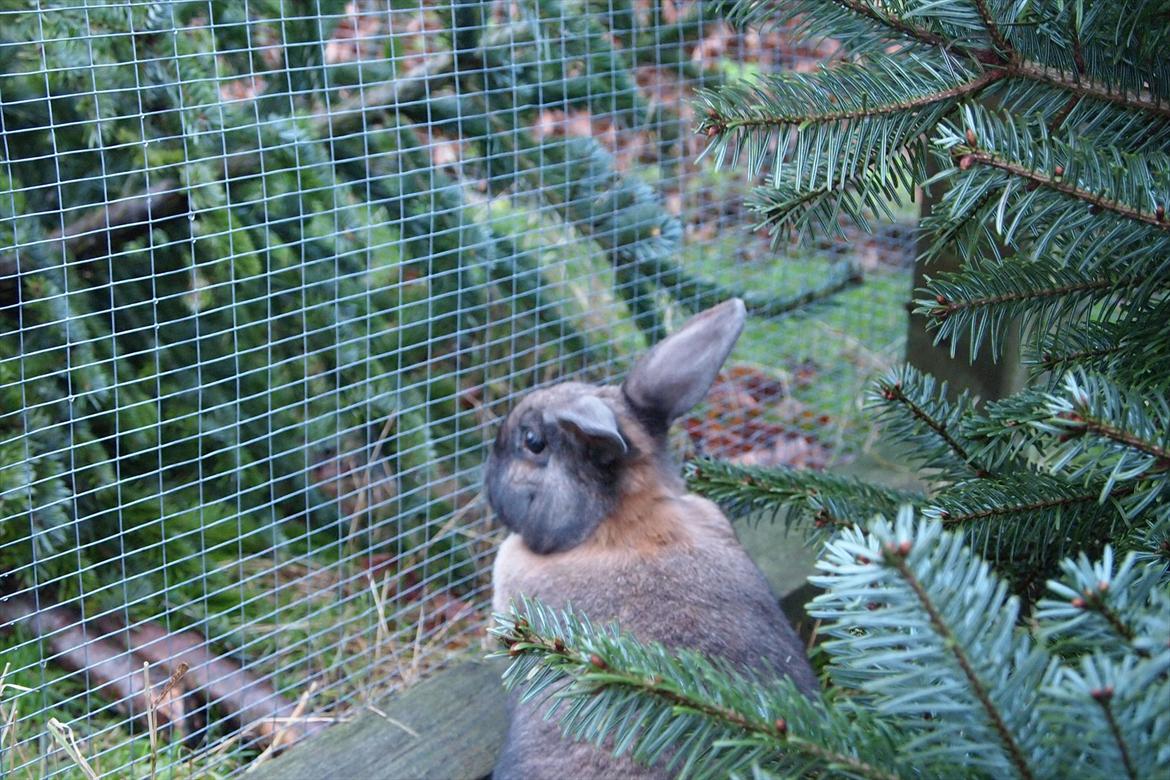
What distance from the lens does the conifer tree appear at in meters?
0.89

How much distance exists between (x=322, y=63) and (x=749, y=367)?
208 centimetres

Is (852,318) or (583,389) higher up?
(583,389)

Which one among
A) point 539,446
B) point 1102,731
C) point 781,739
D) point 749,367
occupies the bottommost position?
point 749,367

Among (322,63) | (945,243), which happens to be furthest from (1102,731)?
(322,63)

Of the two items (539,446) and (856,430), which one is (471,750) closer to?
(539,446)

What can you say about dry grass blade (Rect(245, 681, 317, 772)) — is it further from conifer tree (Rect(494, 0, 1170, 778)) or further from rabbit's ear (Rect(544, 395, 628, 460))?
conifer tree (Rect(494, 0, 1170, 778))

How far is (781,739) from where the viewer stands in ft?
3.28

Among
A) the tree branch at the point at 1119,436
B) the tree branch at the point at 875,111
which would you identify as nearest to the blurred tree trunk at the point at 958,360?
the tree branch at the point at 875,111

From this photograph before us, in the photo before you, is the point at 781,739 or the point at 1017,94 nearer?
the point at 781,739

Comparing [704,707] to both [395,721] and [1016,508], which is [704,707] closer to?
[1016,508]

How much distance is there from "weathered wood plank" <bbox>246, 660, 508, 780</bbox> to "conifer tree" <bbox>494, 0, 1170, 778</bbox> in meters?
1.03

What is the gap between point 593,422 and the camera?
2129 mm

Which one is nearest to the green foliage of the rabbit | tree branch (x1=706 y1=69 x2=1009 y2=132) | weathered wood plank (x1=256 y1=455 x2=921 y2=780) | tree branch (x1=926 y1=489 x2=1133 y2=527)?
tree branch (x1=926 y1=489 x2=1133 y2=527)

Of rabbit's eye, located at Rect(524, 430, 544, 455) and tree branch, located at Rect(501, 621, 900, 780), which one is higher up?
tree branch, located at Rect(501, 621, 900, 780)
